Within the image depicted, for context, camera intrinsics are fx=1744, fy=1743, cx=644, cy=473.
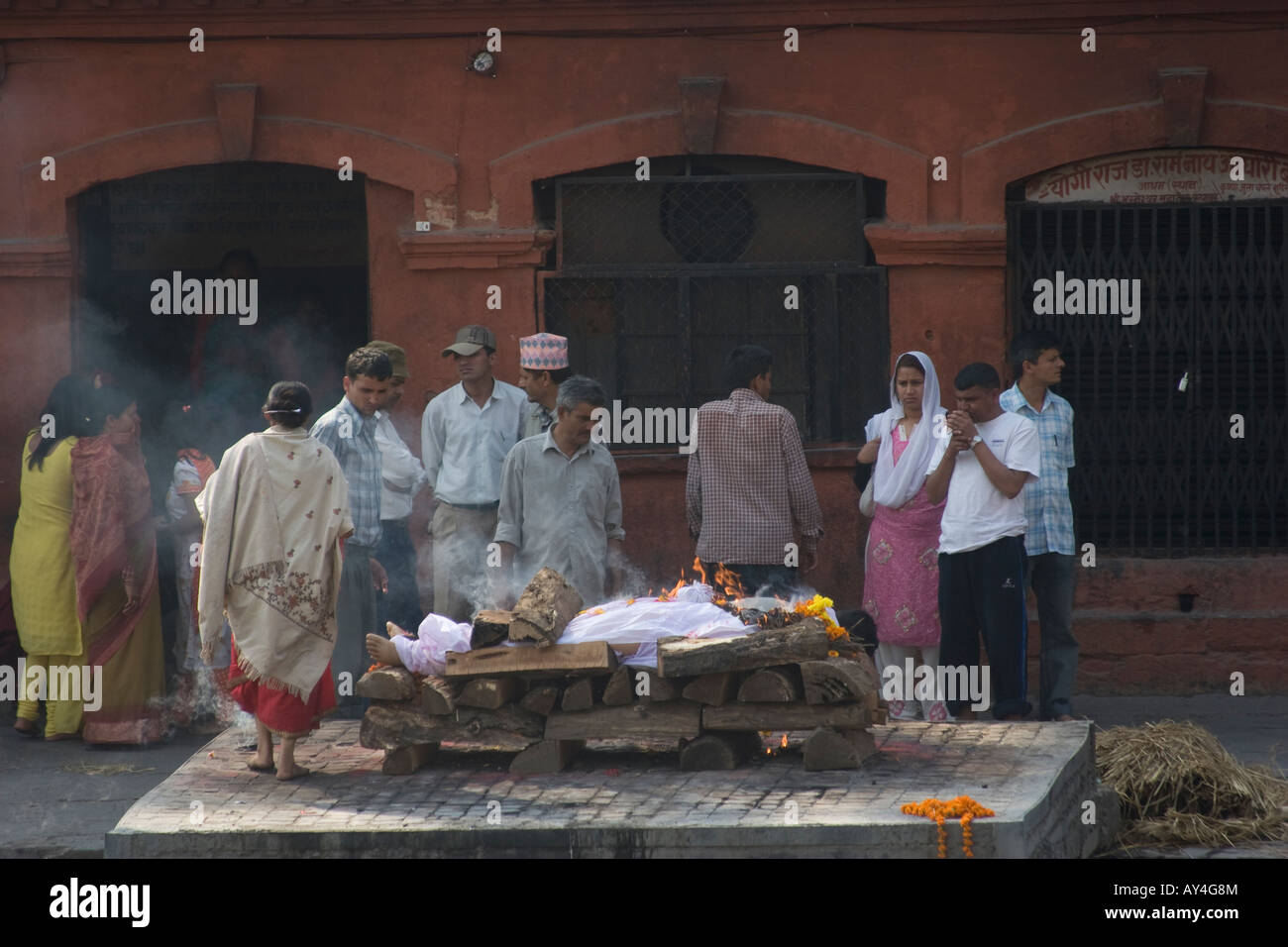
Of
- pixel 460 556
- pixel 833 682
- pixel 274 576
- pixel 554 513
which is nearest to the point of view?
pixel 833 682

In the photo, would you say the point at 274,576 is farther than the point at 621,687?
Yes

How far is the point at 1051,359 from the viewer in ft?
27.9

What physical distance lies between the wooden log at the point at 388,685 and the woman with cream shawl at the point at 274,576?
1.02ft

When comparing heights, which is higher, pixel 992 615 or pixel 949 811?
pixel 992 615

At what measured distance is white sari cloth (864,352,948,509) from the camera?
8.37m

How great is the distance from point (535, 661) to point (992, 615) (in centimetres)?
246

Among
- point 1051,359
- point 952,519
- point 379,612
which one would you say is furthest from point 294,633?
point 1051,359

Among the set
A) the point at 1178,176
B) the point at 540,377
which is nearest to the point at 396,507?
the point at 540,377

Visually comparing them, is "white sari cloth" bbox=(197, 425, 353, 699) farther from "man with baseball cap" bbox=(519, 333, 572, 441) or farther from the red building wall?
the red building wall

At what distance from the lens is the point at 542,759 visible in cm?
654

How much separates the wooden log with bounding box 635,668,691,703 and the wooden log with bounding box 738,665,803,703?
0.77 ft

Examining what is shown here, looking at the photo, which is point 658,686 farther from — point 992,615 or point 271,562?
point 992,615

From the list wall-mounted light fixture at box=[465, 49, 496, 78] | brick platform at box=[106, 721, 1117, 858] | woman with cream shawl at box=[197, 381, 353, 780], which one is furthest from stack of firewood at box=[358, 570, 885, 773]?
wall-mounted light fixture at box=[465, 49, 496, 78]

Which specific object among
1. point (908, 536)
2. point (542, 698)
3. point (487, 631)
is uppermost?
point (908, 536)
